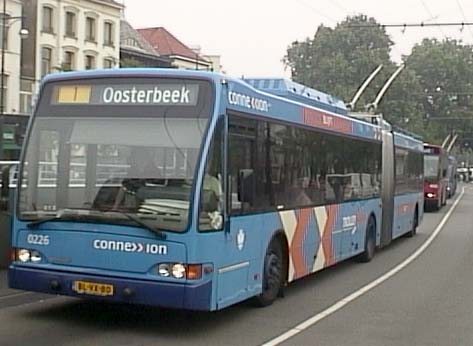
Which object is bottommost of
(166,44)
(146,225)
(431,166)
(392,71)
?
(146,225)

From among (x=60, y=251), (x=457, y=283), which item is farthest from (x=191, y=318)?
(x=457, y=283)

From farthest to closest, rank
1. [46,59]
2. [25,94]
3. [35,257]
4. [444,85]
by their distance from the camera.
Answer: [444,85] → [46,59] → [25,94] → [35,257]

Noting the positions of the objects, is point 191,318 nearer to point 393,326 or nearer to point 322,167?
point 393,326

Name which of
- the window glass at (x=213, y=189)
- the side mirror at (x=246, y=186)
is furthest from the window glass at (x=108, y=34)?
the window glass at (x=213, y=189)

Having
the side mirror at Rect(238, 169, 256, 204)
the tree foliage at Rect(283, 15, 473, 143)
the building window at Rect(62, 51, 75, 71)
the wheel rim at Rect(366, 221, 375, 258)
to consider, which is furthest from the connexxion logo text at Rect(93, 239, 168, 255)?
the tree foliage at Rect(283, 15, 473, 143)

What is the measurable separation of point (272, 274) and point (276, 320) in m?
0.91

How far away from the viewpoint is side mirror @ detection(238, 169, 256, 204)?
1057cm

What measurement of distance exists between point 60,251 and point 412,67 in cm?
9481

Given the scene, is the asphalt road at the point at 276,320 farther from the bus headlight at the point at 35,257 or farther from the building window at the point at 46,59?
the building window at the point at 46,59

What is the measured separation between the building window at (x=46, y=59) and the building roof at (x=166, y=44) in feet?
71.6

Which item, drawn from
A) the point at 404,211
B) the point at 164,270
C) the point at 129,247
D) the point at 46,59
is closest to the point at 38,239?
the point at 129,247

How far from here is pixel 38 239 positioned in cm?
1016

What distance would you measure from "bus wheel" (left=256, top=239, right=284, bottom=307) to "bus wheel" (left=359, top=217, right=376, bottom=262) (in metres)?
6.26

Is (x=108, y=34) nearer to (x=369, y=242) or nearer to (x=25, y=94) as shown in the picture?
(x=25, y=94)
